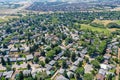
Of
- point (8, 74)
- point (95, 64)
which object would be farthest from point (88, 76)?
point (8, 74)

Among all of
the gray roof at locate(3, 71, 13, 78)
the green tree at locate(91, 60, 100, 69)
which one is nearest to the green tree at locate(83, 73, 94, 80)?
the green tree at locate(91, 60, 100, 69)

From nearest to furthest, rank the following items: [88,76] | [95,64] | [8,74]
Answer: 1. [88,76]
2. [8,74]
3. [95,64]

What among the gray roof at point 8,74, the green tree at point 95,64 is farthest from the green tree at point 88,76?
the gray roof at point 8,74

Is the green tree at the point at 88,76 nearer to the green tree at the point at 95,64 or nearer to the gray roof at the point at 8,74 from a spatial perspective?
the green tree at the point at 95,64

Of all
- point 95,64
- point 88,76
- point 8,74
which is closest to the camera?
point 88,76

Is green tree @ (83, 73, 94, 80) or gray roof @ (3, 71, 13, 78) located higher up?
gray roof @ (3, 71, 13, 78)

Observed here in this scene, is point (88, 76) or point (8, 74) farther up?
point (8, 74)

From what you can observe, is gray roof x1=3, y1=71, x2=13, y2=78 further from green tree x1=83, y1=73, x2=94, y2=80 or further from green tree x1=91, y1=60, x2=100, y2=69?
green tree x1=91, y1=60, x2=100, y2=69

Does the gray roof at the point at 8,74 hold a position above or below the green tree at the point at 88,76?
above

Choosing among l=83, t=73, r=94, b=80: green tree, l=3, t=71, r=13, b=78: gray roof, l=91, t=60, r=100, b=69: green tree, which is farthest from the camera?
l=91, t=60, r=100, b=69: green tree

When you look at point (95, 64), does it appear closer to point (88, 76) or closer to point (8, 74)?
point (88, 76)

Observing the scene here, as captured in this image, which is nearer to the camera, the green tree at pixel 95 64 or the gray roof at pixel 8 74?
the gray roof at pixel 8 74
